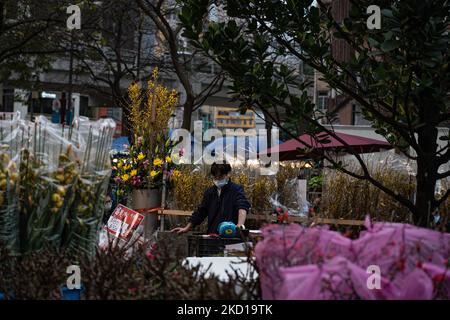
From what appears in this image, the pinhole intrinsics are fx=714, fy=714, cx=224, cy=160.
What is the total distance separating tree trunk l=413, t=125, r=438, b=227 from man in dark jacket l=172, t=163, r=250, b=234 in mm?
3982

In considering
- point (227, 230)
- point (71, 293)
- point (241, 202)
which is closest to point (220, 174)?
point (241, 202)

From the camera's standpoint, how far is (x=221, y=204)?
28.5 ft

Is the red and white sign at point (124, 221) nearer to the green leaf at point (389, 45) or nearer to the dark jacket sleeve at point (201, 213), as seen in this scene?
the dark jacket sleeve at point (201, 213)

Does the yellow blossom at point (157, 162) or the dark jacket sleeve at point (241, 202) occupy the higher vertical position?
the yellow blossom at point (157, 162)

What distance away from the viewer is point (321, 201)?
10.7 m

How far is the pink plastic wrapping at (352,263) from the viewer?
2.34m

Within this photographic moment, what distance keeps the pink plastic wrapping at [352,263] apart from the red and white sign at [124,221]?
171 inches

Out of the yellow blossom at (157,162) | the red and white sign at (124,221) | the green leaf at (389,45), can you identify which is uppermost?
the green leaf at (389,45)

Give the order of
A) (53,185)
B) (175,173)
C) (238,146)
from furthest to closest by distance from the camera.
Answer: (238,146), (175,173), (53,185)

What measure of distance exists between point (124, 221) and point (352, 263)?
193 inches

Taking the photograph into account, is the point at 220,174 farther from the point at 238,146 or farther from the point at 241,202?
the point at 238,146

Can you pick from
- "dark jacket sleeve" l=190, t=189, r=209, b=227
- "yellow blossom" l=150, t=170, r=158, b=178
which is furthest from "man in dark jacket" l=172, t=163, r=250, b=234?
"yellow blossom" l=150, t=170, r=158, b=178

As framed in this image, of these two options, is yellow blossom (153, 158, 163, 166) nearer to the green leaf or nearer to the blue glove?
the blue glove

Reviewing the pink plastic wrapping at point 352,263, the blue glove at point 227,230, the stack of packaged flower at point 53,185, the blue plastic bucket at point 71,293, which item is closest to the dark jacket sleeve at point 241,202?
the blue glove at point 227,230
